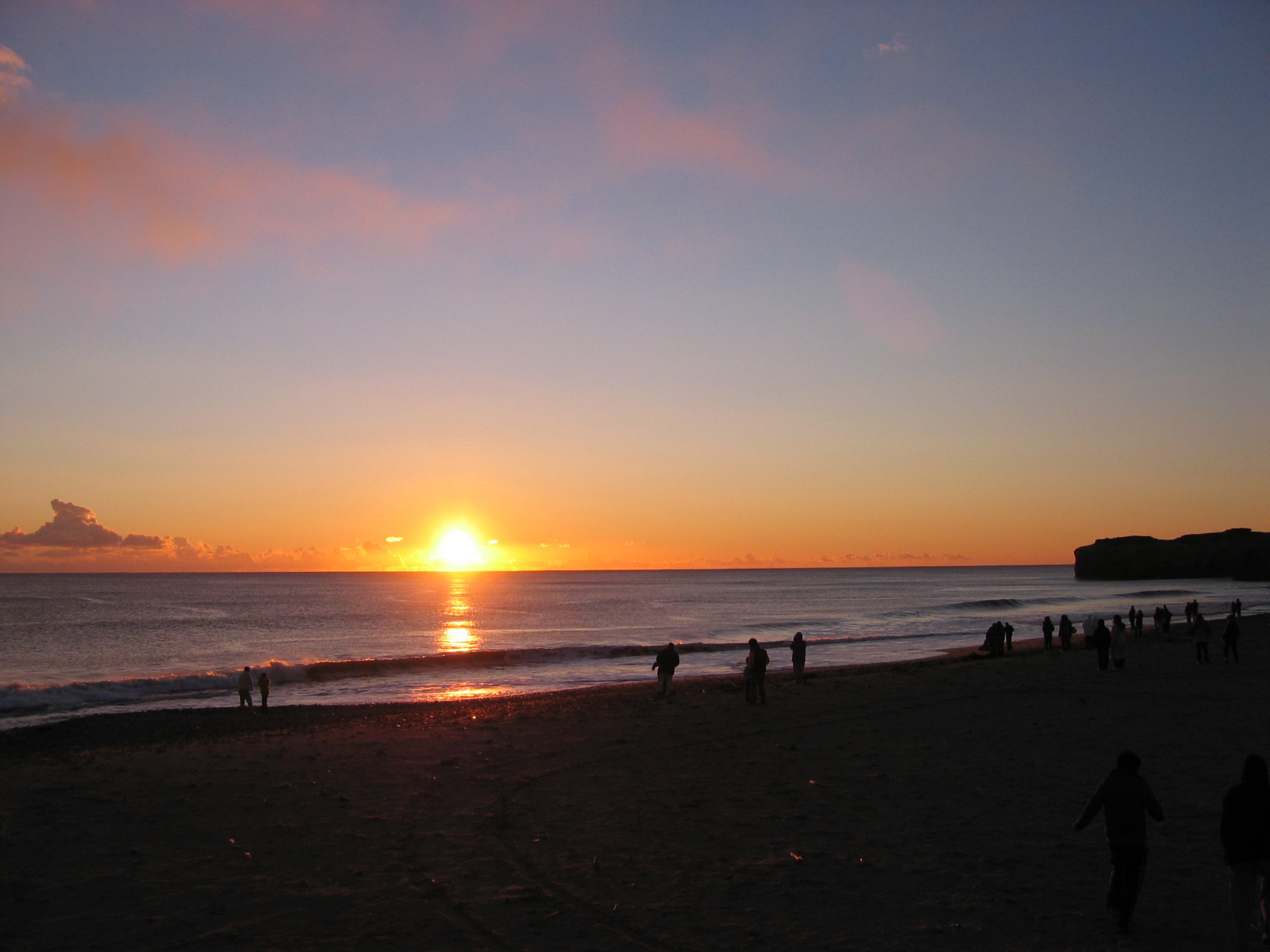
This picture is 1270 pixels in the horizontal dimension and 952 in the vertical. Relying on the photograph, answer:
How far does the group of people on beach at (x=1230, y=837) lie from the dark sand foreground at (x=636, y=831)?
0.40 metres

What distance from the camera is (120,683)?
103ft

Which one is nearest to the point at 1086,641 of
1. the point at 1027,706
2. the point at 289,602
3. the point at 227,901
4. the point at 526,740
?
the point at 1027,706

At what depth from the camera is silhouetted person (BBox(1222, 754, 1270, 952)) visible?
6.11 m

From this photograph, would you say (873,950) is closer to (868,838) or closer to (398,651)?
(868,838)

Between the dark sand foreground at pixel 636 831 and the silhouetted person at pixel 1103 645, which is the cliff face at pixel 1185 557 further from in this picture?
the dark sand foreground at pixel 636 831

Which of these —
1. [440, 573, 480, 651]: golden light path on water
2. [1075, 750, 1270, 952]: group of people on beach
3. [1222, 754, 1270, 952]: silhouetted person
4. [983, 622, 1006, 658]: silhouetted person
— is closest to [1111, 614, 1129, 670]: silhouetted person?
[983, 622, 1006, 658]: silhouetted person

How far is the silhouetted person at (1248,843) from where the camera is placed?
20.1 ft

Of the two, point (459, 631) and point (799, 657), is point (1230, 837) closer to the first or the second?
point (799, 657)

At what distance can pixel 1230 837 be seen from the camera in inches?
245

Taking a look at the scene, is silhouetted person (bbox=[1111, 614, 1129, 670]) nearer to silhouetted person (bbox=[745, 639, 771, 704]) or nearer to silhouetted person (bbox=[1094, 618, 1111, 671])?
silhouetted person (bbox=[1094, 618, 1111, 671])

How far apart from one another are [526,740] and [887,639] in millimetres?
38538

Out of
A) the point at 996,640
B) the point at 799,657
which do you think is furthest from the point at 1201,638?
the point at 799,657

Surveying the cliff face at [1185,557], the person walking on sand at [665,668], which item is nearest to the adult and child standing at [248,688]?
the person walking on sand at [665,668]

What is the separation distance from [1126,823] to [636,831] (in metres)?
5.33
